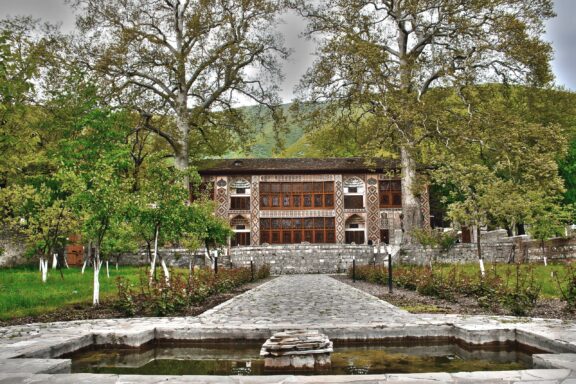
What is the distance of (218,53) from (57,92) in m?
8.49

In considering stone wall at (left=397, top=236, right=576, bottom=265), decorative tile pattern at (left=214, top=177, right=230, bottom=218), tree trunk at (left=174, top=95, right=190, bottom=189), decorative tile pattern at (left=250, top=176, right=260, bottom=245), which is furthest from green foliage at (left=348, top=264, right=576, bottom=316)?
decorative tile pattern at (left=214, top=177, right=230, bottom=218)

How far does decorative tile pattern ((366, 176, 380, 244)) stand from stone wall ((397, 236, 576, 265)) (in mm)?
9864

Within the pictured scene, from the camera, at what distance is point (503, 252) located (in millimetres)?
24422

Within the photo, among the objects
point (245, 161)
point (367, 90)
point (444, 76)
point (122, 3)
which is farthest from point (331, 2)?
point (245, 161)

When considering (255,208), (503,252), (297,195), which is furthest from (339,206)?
(503,252)

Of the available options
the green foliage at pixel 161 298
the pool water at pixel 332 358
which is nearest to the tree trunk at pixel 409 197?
the green foliage at pixel 161 298

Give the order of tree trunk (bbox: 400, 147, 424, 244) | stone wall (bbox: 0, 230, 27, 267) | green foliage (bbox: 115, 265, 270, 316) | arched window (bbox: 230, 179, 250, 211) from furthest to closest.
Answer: arched window (bbox: 230, 179, 250, 211)
tree trunk (bbox: 400, 147, 424, 244)
stone wall (bbox: 0, 230, 27, 267)
green foliage (bbox: 115, 265, 270, 316)

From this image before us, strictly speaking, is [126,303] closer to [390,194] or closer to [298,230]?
[298,230]

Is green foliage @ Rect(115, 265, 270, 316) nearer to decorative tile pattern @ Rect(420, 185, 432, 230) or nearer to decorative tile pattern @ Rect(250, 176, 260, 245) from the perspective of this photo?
decorative tile pattern @ Rect(250, 176, 260, 245)

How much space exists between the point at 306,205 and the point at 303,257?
312 inches

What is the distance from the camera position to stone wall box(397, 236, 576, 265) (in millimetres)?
20370

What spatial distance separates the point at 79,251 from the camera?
31.5 metres

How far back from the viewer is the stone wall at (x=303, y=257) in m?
29.1

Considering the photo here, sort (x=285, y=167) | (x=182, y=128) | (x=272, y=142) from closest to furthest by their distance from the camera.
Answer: (x=182, y=128) → (x=285, y=167) → (x=272, y=142)
